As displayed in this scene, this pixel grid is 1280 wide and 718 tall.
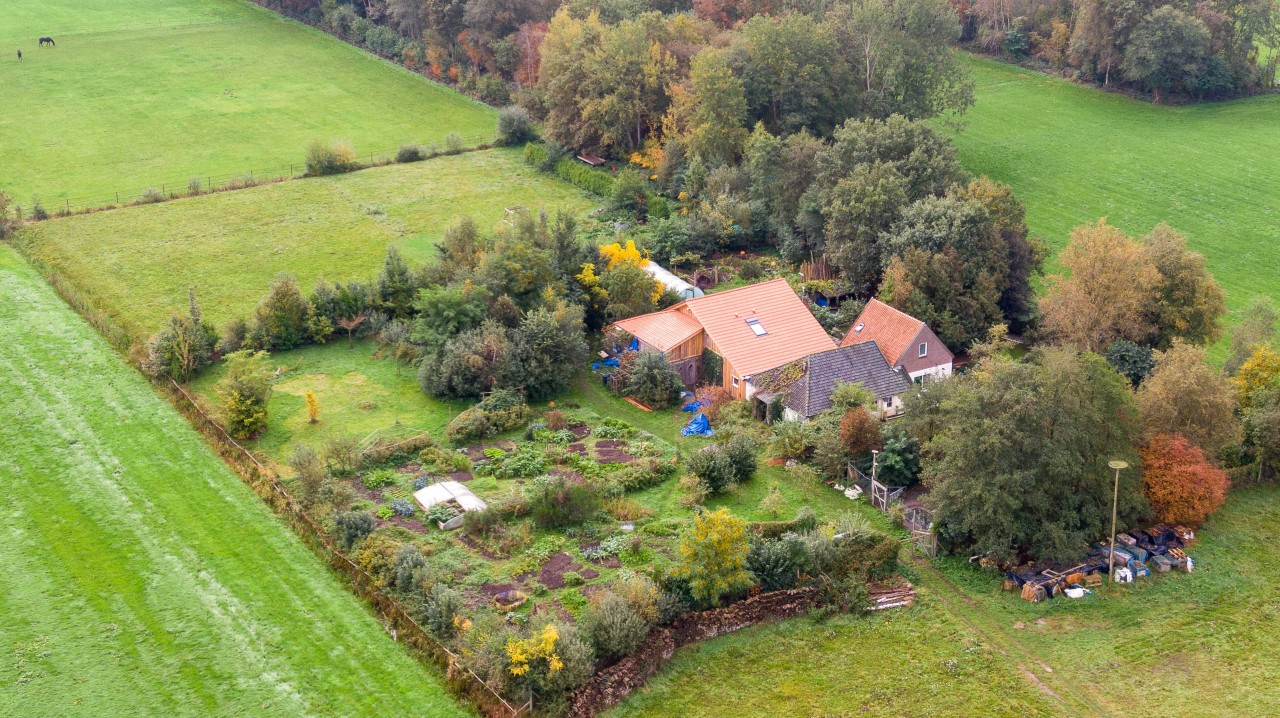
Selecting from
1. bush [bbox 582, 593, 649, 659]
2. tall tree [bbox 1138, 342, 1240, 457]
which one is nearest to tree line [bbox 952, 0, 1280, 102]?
tall tree [bbox 1138, 342, 1240, 457]

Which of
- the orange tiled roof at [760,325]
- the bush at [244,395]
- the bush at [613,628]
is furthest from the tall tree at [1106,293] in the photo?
the bush at [244,395]

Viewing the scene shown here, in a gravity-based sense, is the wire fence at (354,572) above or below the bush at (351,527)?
below

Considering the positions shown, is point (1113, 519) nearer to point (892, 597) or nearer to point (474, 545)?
point (892, 597)

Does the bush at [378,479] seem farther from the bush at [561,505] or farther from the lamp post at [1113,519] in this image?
the lamp post at [1113,519]

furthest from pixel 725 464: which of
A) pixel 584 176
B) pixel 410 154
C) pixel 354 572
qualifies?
pixel 410 154

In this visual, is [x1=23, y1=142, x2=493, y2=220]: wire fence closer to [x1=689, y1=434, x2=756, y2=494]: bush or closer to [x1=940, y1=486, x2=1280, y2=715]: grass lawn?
[x1=689, y1=434, x2=756, y2=494]: bush

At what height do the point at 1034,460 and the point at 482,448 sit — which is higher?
the point at 1034,460

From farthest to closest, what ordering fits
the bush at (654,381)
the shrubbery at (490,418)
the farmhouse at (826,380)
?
the bush at (654,381), the farmhouse at (826,380), the shrubbery at (490,418)
